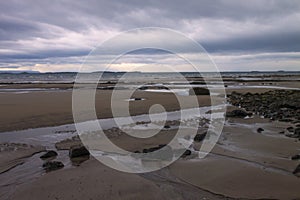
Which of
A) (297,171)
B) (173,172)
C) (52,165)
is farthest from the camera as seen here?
(52,165)

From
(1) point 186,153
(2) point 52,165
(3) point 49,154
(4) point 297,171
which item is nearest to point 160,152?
(1) point 186,153

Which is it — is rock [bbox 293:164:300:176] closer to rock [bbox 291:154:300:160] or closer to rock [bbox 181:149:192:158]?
rock [bbox 291:154:300:160]

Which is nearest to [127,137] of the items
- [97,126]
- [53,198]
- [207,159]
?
[97,126]

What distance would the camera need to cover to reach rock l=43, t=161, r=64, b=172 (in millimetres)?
7368

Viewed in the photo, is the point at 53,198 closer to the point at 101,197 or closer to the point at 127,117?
the point at 101,197

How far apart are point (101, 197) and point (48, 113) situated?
11.7m

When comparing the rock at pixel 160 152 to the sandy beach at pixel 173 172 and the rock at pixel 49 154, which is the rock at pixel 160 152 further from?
the rock at pixel 49 154

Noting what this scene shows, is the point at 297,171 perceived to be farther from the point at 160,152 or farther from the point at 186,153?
the point at 160,152

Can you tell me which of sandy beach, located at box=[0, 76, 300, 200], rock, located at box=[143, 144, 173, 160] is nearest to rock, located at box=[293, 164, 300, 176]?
sandy beach, located at box=[0, 76, 300, 200]

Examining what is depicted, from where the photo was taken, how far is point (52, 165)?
7.46 m

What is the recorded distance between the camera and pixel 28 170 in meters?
7.39

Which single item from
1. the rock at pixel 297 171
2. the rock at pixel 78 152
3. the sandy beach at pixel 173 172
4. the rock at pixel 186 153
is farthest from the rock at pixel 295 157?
the rock at pixel 78 152

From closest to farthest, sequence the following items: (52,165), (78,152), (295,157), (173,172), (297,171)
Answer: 1. (297,171)
2. (173,172)
3. (52,165)
4. (295,157)
5. (78,152)

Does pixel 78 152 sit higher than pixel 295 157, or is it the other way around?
pixel 78 152
